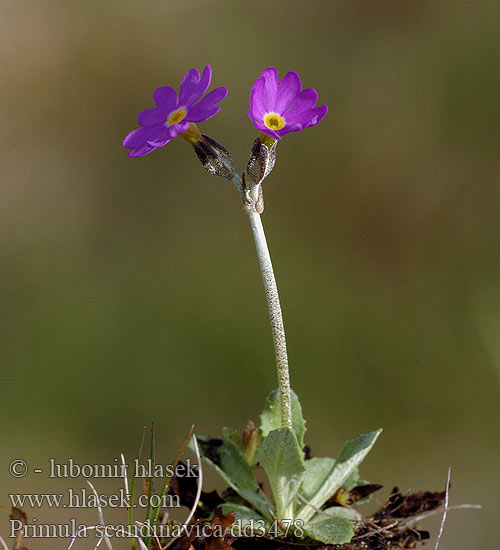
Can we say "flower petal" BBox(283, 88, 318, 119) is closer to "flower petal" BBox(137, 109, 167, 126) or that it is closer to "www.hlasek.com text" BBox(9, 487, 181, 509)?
"flower petal" BBox(137, 109, 167, 126)

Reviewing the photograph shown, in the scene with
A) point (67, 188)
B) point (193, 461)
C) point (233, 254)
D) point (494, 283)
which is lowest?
point (193, 461)

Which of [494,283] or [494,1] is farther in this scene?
[494,1]

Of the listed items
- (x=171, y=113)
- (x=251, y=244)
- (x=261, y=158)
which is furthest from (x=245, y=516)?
(x=251, y=244)

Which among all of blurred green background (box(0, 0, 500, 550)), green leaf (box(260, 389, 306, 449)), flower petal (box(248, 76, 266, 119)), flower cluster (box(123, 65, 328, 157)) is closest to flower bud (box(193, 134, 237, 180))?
flower cluster (box(123, 65, 328, 157))

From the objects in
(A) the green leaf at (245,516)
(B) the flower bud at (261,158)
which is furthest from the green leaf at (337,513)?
(B) the flower bud at (261,158)

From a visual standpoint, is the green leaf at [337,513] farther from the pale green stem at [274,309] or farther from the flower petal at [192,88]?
the flower petal at [192,88]

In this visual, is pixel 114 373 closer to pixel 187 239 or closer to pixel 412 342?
pixel 187 239

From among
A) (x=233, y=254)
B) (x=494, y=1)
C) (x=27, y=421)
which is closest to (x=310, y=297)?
(x=233, y=254)

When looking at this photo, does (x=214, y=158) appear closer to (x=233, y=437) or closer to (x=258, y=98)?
(x=258, y=98)
